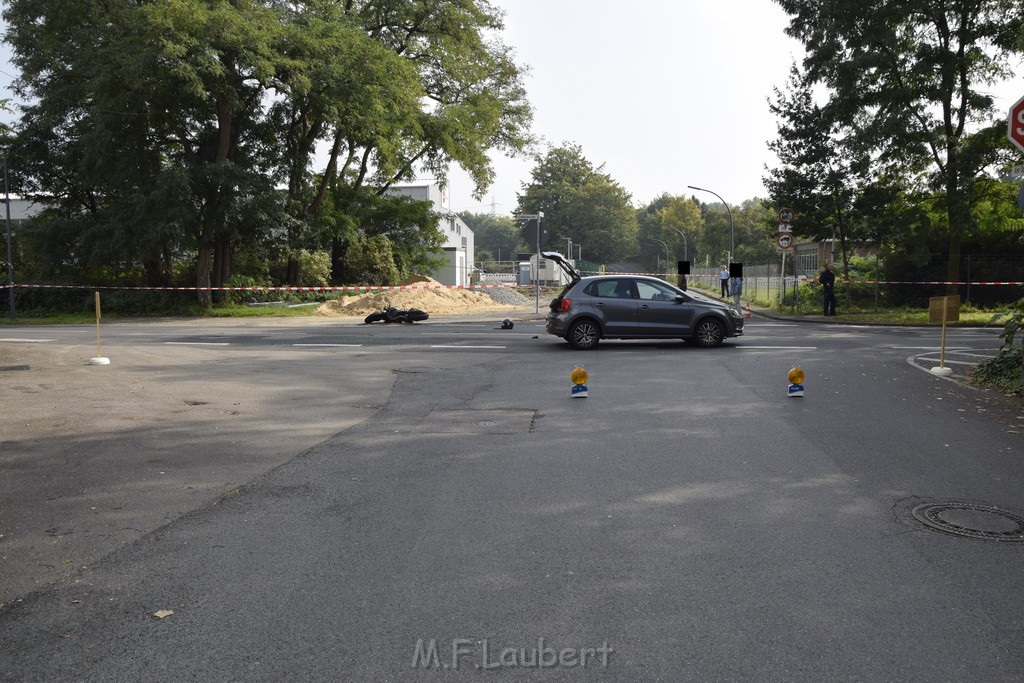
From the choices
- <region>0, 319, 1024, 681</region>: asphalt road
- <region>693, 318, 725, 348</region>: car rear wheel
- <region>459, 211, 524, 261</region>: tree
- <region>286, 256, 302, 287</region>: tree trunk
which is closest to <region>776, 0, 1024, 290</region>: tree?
<region>693, 318, 725, 348</region>: car rear wheel

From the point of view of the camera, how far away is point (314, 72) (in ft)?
98.0

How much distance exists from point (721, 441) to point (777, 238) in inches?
861

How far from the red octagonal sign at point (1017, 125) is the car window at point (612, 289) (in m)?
8.10

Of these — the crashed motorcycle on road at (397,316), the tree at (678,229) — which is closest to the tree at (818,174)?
the crashed motorcycle on road at (397,316)

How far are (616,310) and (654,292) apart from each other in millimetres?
886

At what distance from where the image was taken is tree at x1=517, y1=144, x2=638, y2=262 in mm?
111812

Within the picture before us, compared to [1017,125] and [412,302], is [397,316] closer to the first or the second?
[412,302]

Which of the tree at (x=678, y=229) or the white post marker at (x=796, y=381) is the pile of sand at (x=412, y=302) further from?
the tree at (x=678, y=229)

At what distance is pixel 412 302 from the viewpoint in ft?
108

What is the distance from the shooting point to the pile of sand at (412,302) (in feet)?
105

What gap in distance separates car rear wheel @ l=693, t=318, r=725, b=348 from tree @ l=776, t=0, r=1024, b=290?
42.1 ft

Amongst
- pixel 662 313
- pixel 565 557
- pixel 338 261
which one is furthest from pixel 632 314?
pixel 338 261

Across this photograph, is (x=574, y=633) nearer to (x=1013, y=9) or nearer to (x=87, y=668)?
(x=87, y=668)

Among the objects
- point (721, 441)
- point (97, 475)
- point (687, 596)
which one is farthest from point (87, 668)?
point (721, 441)
